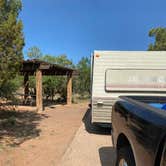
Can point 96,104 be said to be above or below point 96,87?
below

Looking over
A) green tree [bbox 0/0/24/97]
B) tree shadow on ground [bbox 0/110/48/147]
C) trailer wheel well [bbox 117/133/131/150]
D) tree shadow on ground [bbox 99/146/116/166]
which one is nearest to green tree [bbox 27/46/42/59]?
tree shadow on ground [bbox 0/110/48/147]

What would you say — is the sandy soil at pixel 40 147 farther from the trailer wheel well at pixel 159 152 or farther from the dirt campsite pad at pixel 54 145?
the trailer wheel well at pixel 159 152

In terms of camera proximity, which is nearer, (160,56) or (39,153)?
(39,153)

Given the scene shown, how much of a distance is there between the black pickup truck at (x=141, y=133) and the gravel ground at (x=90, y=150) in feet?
6.06

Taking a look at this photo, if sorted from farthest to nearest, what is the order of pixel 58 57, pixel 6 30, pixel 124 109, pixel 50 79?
pixel 58 57 < pixel 50 79 < pixel 6 30 < pixel 124 109

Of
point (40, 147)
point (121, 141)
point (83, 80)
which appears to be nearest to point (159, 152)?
point (121, 141)

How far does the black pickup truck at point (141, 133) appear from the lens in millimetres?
2320

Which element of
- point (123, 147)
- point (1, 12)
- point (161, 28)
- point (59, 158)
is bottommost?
point (59, 158)

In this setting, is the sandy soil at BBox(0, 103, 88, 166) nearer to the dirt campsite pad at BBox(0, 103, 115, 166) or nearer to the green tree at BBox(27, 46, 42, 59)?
the dirt campsite pad at BBox(0, 103, 115, 166)

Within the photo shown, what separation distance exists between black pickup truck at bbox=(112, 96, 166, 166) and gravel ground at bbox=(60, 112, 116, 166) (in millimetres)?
1848

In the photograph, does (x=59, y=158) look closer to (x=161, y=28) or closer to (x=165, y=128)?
(x=165, y=128)

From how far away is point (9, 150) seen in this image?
6539 millimetres

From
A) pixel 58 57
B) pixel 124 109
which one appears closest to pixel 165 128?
pixel 124 109

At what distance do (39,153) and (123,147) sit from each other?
10.4 feet
